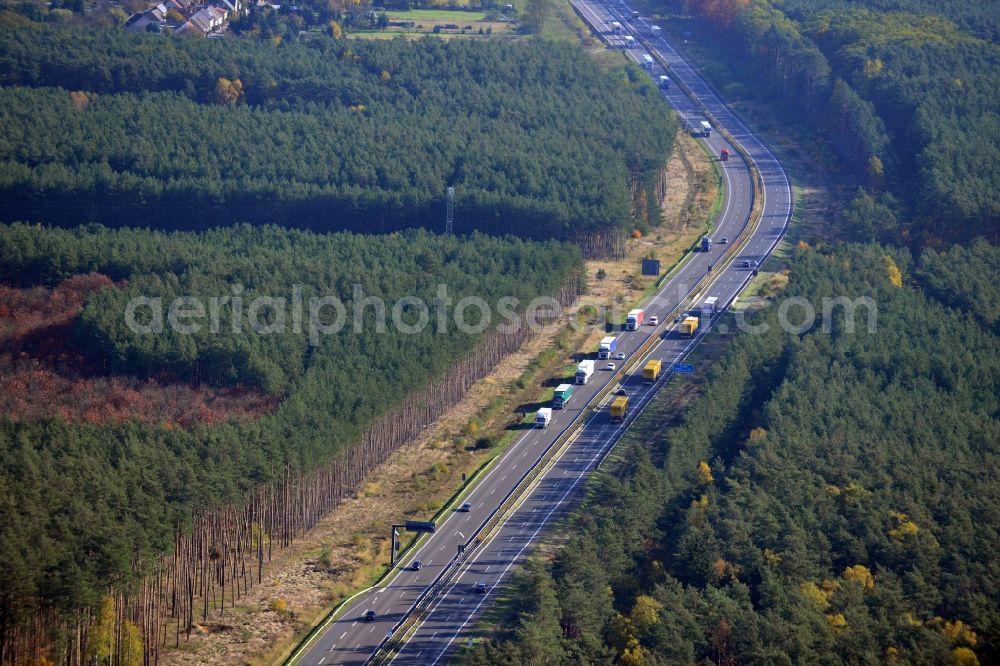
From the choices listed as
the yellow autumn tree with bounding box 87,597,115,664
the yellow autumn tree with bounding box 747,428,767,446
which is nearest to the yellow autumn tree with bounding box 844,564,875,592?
the yellow autumn tree with bounding box 747,428,767,446

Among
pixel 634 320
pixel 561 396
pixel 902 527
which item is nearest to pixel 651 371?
pixel 561 396

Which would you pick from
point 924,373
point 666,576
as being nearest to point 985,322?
point 924,373

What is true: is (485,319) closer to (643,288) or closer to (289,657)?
(643,288)

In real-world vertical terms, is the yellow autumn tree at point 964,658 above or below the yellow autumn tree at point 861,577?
above

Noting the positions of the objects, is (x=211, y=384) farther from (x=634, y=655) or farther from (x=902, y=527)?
(x=902, y=527)

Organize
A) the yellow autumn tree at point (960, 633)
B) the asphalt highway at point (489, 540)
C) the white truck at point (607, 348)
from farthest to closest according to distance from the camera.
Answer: the white truck at point (607, 348) < the asphalt highway at point (489, 540) < the yellow autumn tree at point (960, 633)

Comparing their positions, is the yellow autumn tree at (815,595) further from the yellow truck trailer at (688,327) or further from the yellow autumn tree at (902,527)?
the yellow truck trailer at (688,327)

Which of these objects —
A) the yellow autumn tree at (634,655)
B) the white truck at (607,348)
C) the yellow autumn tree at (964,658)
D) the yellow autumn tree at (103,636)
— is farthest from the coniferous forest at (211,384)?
the yellow autumn tree at (964,658)
